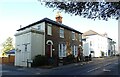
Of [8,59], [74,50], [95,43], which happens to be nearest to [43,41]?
[74,50]

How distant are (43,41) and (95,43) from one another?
42.1 metres

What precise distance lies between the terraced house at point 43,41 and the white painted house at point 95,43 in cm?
2421

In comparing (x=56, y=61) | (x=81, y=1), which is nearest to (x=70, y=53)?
(x=56, y=61)

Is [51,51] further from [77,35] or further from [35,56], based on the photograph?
[77,35]

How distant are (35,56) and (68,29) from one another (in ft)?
34.9

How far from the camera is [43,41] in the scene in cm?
3197

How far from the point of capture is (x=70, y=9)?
11594 mm

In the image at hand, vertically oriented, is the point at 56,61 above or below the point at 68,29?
below

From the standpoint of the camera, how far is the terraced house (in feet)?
100

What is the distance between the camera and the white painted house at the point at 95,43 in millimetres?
63494

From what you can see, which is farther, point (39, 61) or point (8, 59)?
point (8, 59)

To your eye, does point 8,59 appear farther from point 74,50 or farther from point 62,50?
point 74,50

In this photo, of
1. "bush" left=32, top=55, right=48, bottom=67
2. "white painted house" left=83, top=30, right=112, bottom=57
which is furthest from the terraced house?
"white painted house" left=83, top=30, right=112, bottom=57

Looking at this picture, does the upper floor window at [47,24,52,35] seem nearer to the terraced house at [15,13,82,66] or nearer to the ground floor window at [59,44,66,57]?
the terraced house at [15,13,82,66]
